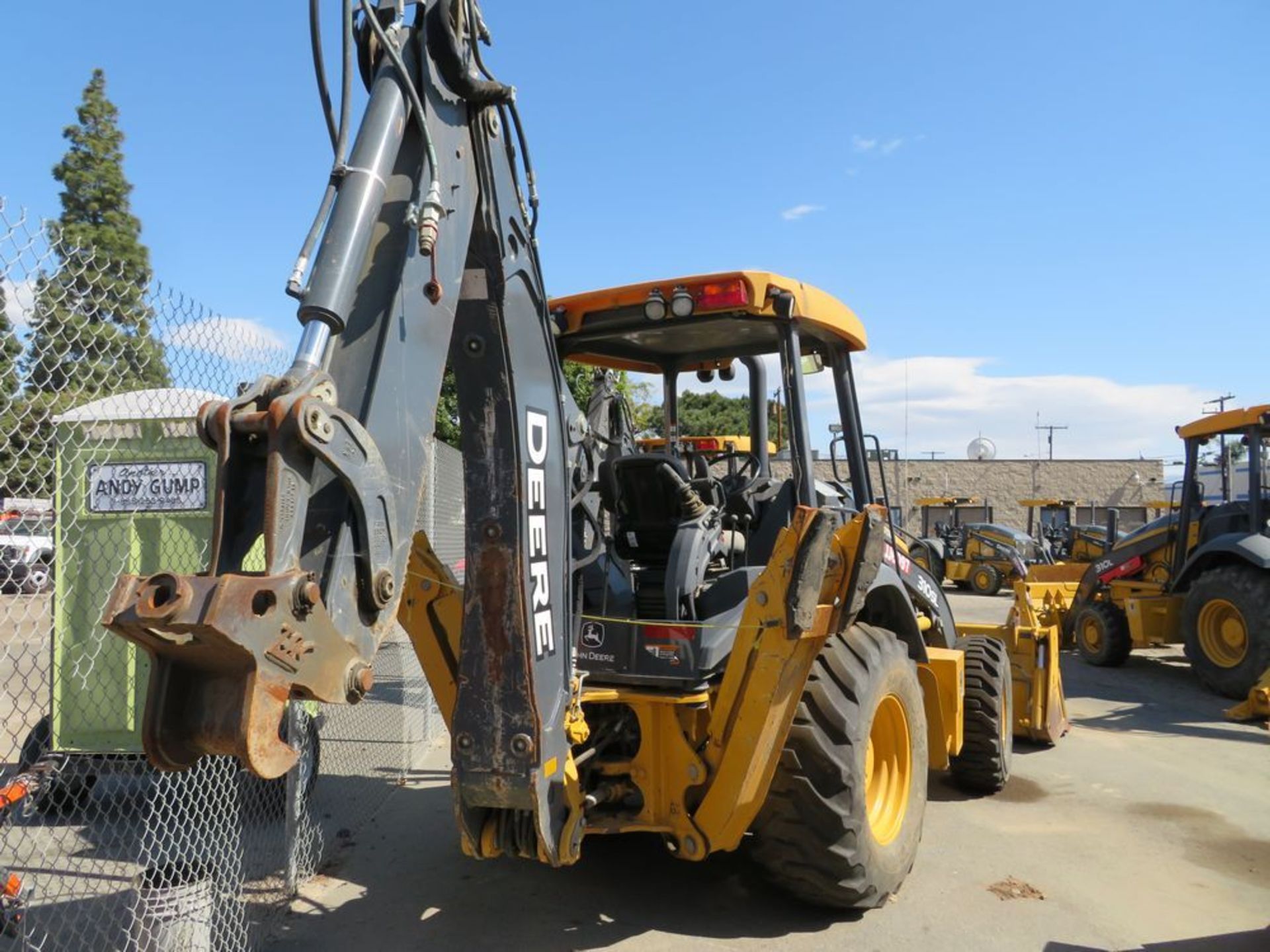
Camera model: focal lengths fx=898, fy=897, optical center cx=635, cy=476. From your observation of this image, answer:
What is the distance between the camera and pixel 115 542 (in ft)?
17.2

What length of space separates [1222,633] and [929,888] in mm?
7050

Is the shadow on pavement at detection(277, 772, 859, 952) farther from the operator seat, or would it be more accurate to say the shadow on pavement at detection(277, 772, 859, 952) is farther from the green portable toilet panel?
the green portable toilet panel

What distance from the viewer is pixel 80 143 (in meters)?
27.8

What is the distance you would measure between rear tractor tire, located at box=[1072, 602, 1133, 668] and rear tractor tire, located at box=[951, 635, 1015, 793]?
5887mm

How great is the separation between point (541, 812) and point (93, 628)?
3304mm

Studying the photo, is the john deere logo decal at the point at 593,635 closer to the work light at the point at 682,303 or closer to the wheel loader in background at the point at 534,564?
the wheel loader in background at the point at 534,564

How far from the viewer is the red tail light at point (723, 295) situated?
13.2 ft

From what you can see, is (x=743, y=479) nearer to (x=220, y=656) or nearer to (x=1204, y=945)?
(x=1204, y=945)

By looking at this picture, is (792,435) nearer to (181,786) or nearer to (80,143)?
(181,786)

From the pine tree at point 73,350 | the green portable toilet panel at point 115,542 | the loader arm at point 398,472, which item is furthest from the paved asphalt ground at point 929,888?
the pine tree at point 73,350

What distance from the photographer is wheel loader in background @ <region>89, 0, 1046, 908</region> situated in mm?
1862

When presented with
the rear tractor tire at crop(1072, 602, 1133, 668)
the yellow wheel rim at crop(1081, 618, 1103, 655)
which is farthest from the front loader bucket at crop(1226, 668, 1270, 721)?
the yellow wheel rim at crop(1081, 618, 1103, 655)

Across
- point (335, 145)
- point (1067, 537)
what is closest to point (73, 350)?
point (335, 145)

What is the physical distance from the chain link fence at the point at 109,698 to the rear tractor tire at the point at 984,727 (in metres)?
3.89
